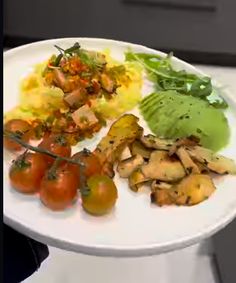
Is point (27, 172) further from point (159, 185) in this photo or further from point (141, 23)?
point (141, 23)

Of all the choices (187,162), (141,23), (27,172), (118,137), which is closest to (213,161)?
(187,162)

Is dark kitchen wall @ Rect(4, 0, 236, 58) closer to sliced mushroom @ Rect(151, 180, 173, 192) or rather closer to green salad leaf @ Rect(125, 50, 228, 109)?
green salad leaf @ Rect(125, 50, 228, 109)

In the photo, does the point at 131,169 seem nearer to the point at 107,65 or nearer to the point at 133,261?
the point at 107,65

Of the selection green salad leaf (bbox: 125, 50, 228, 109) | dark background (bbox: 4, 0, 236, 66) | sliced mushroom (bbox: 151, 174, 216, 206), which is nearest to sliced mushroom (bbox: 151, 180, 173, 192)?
sliced mushroom (bbox: 151, 174, 216, 206)

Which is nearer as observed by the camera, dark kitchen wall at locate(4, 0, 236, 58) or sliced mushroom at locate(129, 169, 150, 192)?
sliced mushroom at locate(129, 169, 150, 192)

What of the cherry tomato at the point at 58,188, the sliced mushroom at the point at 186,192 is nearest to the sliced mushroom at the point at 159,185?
the sliced mushroom at the point at 186,192

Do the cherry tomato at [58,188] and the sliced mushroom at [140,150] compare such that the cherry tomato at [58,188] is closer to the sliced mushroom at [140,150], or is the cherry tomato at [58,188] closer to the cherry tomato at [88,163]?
the cherry tomato at [88,163]

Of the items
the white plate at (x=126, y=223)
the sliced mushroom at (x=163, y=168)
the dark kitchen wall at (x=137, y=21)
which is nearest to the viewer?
the white plate at (x=126, y=223)
